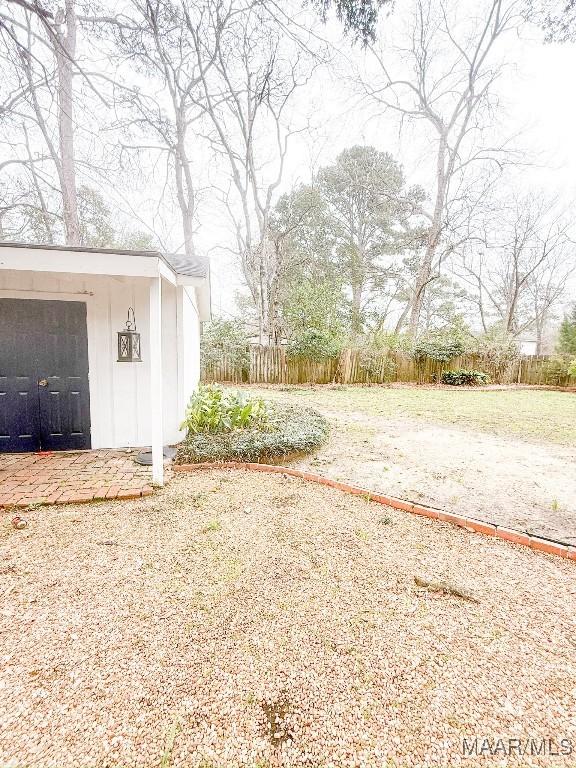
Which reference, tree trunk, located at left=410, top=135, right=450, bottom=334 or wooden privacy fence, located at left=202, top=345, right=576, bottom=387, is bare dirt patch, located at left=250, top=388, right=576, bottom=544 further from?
tree trunk, located at left=410, top=135, right=450, bottom=334

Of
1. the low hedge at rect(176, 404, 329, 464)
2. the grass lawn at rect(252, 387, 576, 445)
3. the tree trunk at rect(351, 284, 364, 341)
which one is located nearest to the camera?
the low hedge at rect(176, 404, 329, 464)

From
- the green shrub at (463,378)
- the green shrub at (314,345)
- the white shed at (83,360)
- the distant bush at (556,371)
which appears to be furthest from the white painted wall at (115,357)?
the distant bush at (556,371)

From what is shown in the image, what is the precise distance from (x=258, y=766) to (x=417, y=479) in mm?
3289

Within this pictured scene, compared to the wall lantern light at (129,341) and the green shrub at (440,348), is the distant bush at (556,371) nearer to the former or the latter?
the green shrub at (440,348)

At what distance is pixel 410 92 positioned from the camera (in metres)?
15.0

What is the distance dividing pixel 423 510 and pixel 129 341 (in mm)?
4212

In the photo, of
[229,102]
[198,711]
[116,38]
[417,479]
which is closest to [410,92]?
[229,102]

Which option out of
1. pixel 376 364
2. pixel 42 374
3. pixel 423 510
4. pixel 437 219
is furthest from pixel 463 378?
pixel 42 374

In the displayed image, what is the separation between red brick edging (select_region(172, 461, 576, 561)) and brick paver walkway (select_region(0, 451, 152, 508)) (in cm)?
64

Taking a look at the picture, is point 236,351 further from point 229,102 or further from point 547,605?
point 547,605

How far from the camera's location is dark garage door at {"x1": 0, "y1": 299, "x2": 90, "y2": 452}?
4625mm

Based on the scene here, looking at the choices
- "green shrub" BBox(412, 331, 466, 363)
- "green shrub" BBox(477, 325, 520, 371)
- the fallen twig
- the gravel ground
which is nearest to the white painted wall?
the gravel ground

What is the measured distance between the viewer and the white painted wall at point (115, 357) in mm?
4699

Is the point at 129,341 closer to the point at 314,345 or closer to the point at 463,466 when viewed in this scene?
the point at 463,466
